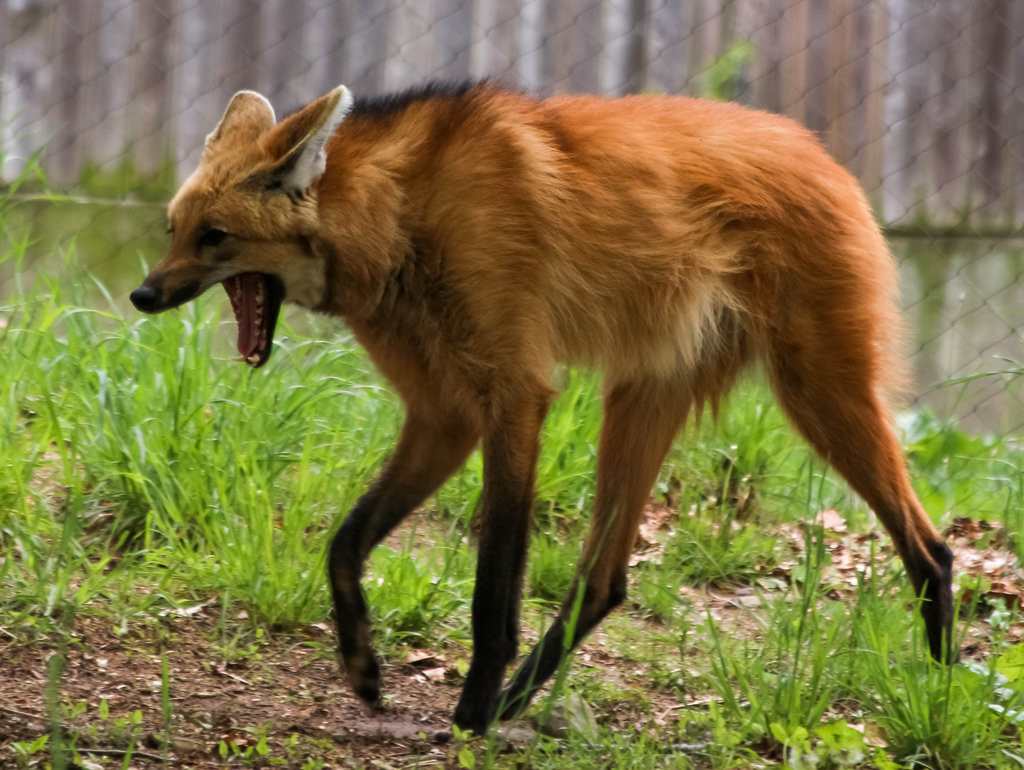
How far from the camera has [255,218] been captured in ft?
7.91

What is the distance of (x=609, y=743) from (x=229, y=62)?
3.75m

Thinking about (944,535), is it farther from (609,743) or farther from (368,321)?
(368,321)

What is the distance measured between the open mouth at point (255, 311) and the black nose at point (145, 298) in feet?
0.61

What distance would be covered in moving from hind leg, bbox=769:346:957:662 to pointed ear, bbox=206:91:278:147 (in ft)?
4.41

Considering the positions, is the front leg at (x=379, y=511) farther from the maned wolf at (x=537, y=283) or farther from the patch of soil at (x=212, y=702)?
the patch of soil at (x=212, y=702)

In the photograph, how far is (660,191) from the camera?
2734 millimetres

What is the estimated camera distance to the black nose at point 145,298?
7.77 ft

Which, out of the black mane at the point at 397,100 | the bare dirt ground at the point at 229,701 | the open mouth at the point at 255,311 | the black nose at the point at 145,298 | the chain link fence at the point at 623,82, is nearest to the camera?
the bare dirt ground at the point at 229,701

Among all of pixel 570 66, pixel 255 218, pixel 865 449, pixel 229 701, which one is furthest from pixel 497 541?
pixel 570 66

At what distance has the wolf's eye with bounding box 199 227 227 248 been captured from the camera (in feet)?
7.93

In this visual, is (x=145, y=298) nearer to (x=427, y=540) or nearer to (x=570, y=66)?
(x=427, y=540)

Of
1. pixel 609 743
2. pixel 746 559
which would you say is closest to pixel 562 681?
pixel 609 743

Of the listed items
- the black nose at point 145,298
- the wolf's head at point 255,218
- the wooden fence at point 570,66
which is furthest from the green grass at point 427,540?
the wooden fence at point 570,66

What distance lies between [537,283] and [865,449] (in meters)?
0.92
